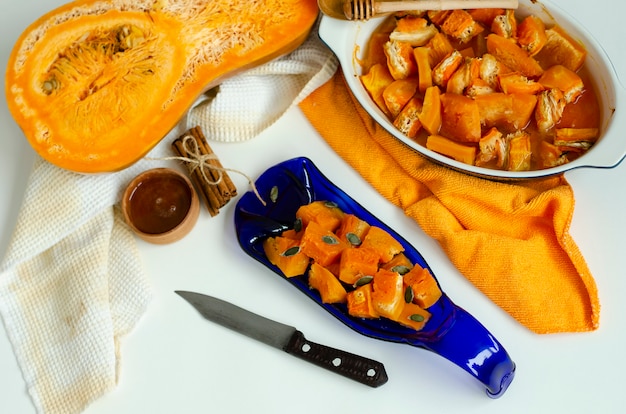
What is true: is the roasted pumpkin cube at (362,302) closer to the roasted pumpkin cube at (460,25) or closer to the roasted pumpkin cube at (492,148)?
the roasted pumpkin cube at (492,148)

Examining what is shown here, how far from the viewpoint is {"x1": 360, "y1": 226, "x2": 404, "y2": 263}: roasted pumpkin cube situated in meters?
0.99

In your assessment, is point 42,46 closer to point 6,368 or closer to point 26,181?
point 26,181

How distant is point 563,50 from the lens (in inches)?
42.6

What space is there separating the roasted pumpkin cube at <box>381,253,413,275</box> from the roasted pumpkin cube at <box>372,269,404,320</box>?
3 centimetres

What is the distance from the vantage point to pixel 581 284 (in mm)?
1023

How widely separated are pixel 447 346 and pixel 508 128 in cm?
38

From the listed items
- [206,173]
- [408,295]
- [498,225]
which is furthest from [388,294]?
[206,173]

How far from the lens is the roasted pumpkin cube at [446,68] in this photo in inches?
41.8

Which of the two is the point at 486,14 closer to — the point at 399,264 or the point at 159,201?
the point at 399,264

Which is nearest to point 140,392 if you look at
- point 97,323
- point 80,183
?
point 97,323

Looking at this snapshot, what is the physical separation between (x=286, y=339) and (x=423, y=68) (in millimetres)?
492

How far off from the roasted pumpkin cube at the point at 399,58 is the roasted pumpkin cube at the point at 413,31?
1 cm

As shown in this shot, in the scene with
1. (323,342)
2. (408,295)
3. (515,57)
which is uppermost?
(515,57)

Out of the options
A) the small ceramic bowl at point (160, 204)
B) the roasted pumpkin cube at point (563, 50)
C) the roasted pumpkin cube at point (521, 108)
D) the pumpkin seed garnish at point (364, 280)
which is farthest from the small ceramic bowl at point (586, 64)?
the small ceramic bowl at point (160, 204)
